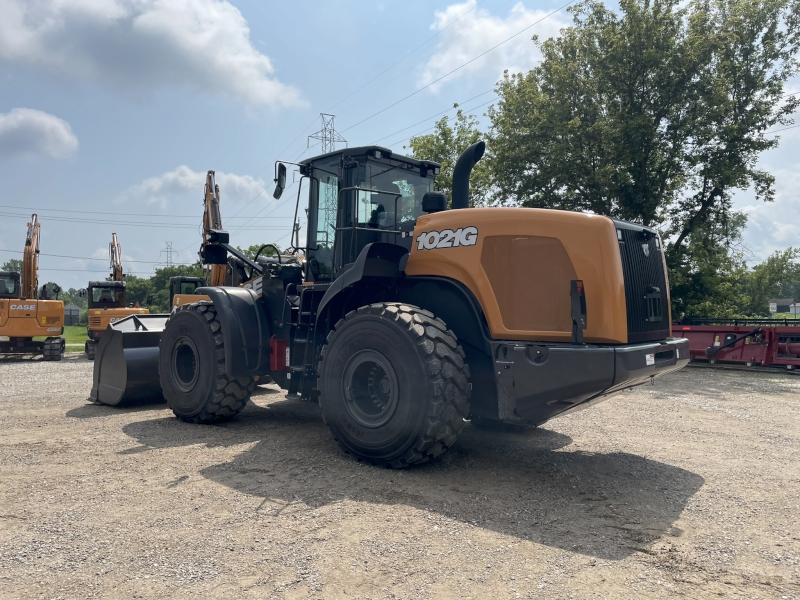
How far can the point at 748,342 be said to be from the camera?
14.2m

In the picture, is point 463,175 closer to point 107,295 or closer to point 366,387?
point 366,387

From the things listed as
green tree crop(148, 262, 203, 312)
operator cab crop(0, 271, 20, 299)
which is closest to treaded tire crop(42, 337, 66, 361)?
operator cab crop(0, 271, 20, 299)

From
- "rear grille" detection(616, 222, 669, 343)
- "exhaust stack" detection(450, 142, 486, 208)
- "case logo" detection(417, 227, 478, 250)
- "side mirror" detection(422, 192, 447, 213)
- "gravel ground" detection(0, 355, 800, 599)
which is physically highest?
"exhaust stack" detection(450, 142, 486, 208)

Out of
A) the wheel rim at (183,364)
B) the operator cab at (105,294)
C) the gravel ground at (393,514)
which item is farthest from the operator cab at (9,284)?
the wheel rim at (183,364)

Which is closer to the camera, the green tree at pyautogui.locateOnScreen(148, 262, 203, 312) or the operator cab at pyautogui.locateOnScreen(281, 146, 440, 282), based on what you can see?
the operator cab at pyautogui.locateOnScreen(281, 146, 440, 282)

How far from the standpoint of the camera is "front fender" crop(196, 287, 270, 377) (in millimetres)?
6746

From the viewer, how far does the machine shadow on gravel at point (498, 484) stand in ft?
13.0

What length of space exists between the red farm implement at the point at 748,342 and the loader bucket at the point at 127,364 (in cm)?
1158

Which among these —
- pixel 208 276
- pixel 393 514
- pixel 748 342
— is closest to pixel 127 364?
pixel 393 514

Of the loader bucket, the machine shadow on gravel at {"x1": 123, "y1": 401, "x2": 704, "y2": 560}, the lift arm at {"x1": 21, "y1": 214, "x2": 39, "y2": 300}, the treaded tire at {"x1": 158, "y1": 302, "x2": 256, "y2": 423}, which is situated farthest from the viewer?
the lift arm at {"x1": 21, "y1": 214, "x2": 39, "y2": 300}

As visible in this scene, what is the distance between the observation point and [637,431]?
283 inches

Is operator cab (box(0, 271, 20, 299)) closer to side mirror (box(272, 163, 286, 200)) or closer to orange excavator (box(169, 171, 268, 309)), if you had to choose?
orange excavator (box(169, 171, 268, 309))

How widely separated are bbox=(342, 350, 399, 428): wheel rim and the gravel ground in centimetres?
45

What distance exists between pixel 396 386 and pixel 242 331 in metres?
2.58
